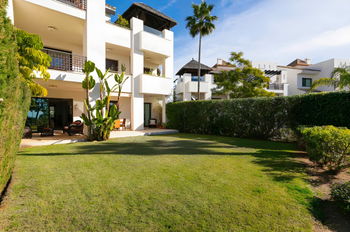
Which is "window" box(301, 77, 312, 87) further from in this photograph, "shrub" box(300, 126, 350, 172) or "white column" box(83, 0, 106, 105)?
"white column" box(83, 0, 106, 105)

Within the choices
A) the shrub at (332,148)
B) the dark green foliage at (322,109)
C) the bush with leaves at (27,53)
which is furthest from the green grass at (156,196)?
the dark green foliage at (322,109)

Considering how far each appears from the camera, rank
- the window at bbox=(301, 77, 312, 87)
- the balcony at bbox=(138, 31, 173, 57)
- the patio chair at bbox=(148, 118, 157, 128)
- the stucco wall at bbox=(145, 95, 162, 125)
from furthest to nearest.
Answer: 1. the window at bbox=(301, 77, 312, 87)
2. the stucco wall at bbox=(145, 95, 162, 125)
3. the patio chair at bbox=(148, 118, 157, 128)
4. the balcony at bbox=(138, 31, 173, 57)

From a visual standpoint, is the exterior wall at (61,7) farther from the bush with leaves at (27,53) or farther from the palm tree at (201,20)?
the palm tree at (201,20)

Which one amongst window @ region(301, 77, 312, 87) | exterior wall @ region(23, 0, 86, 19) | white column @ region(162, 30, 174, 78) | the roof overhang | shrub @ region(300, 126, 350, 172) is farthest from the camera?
window @ region(301, 77, 312, 87)

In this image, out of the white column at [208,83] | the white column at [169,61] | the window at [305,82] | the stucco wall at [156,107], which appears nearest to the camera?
the white column at [169,61]

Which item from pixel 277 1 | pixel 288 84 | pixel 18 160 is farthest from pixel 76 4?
pixel 288 84

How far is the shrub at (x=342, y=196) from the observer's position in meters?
3.17

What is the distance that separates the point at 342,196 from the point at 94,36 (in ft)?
48.3

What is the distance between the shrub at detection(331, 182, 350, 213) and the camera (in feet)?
10.4

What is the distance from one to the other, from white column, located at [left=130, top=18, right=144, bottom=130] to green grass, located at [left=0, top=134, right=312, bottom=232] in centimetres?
903

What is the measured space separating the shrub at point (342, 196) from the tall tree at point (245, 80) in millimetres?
17921

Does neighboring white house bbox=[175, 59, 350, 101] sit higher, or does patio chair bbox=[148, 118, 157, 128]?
neighboring white house bbox=[175, 59, 350, 101]

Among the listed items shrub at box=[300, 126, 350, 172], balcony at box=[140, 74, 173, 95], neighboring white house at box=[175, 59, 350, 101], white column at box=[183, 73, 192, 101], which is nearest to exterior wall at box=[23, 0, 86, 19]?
balcony at box=[140, 74, 173, 95]

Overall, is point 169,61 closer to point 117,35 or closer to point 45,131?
point 117,35
